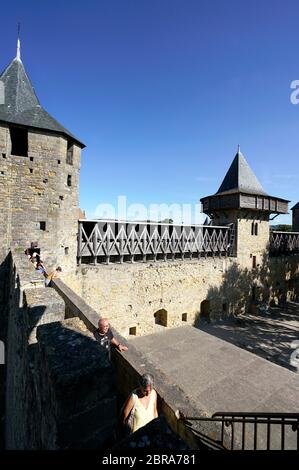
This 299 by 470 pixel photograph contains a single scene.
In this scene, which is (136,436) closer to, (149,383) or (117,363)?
(149,383)

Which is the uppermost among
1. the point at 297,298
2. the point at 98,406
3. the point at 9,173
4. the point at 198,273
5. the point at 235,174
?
the point at 235,174

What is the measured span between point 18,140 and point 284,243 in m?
18.8

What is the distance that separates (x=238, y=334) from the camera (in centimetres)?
1205

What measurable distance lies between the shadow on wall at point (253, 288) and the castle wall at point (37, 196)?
8.89 metres

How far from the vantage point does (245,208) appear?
560 inches

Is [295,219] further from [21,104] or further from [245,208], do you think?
[21,104]

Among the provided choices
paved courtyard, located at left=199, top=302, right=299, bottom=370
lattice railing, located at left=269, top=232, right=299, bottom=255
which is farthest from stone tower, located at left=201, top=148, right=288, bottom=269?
paved courtyard, located at left=199, top=302, right=299, bottom=370

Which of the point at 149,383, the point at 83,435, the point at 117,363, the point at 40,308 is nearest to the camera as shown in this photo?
the point at 83,435

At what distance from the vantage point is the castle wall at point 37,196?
7047 millimetres

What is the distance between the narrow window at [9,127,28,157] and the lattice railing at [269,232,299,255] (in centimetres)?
1625

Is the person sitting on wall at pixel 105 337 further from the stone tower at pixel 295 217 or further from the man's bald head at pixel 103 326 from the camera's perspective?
the stone tower at pixel 295 217

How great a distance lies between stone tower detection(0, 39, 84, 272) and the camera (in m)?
7.07

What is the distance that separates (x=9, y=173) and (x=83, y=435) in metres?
7.41
